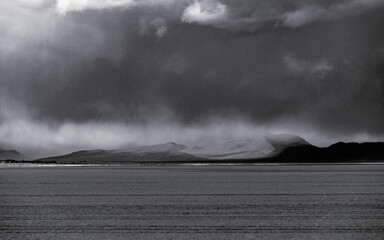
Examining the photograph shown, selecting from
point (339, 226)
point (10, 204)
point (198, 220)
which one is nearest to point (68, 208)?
point (10, 204)

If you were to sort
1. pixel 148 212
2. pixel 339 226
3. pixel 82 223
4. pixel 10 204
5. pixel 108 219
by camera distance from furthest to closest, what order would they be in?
pixel 10 204, pixel 148 212, pixel 108 219, pixel 82 223, pixel 339 226

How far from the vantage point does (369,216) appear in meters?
42.6

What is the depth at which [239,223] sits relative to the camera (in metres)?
39.0

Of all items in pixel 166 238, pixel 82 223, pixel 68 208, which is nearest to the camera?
pixel 166 238

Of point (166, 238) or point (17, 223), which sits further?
point (17, 223)

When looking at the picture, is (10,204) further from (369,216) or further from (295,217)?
(369,216)

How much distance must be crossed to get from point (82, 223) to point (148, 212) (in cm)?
896

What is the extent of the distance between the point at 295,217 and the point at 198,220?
294 inches

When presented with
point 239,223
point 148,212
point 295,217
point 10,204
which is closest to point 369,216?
point 295,217

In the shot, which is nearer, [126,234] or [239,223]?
[126,234]

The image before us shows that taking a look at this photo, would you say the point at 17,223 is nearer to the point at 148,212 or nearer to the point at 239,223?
the point at 148,212

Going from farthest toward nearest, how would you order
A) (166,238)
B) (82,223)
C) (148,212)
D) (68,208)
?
(68,208) → (148,212) → (82,223) → (166,238)

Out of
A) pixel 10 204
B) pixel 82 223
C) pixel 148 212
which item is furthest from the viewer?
pixel 10 204

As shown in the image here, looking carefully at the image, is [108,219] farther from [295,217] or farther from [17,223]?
[295,217]
